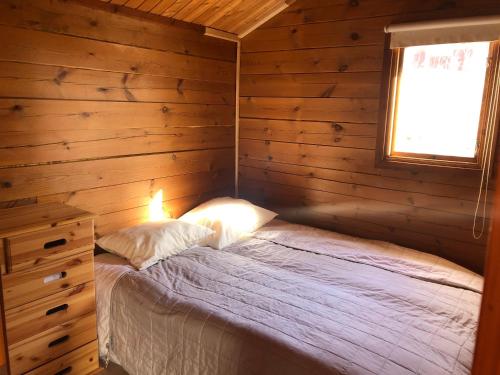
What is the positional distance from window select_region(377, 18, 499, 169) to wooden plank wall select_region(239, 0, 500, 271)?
94mm

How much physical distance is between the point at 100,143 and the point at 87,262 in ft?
2.59

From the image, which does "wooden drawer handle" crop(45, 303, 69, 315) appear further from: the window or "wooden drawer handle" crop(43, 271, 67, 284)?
the window

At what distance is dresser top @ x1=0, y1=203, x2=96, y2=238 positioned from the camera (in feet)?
5.35

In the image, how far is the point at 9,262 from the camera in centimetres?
160

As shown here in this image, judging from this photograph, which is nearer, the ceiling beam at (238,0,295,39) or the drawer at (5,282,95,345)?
the drawer at (5,282,95,345)

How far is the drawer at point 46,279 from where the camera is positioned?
1633 millimetres

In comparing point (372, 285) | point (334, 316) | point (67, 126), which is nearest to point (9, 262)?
point (67, 126)

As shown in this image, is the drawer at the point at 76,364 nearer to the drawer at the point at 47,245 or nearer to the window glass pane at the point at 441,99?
the drawer at the point at 47,245

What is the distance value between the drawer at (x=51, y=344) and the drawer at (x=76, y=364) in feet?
0.08

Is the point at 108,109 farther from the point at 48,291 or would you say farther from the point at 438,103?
the point at 438,103

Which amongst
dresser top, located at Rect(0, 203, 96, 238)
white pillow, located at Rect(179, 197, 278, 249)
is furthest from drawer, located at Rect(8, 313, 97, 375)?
white pillow, located at Rect(179, 197, 278, 249)

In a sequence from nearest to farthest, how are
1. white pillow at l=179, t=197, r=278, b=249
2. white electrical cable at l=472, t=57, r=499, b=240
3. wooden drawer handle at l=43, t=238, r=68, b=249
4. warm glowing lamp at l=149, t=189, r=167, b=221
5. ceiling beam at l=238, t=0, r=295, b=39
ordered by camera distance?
wooden drawer handle at l=43, t=238, r=68, b=249, white electrical cable at l=472, t=57, r=499, b=240, white pillow at l=179, t=197, r=278, b=249, warm glowing lamp at l=149, t=189, r=167, b=221, ceiling beam at l=238, t=0, r=295, b=39

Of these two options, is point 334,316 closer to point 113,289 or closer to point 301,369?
point 301,369

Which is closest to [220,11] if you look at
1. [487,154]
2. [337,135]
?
[337,135]
